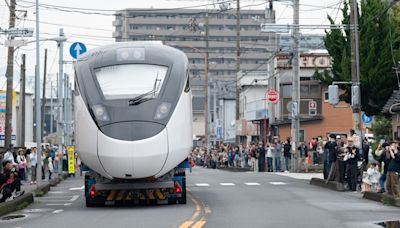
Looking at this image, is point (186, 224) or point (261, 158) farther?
point (261, 158)

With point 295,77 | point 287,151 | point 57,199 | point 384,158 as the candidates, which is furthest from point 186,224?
point 287,151

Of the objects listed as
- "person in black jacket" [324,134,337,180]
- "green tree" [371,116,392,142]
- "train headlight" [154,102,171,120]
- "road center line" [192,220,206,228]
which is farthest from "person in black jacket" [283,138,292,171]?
"road center line" [192,220,206,228]

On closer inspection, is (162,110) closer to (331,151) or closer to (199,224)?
(199,224)

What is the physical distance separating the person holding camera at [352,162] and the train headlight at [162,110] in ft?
30.6

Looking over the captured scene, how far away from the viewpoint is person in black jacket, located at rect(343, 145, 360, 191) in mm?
29109

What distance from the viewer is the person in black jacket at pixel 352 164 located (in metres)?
29.1

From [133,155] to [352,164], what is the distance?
417 inches

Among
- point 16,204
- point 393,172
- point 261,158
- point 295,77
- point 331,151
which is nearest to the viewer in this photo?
point 16,204

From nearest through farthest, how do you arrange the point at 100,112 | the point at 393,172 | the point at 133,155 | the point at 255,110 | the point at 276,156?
the point at 133,155 → the point at 100,112 → the point at 393,172 → the point at 276,156 → the point at 255,110

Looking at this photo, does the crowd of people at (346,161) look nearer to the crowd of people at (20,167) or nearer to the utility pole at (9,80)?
the crowd of people at (20,167)

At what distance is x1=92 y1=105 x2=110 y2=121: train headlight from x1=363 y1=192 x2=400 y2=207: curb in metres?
7.74

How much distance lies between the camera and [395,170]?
24922mm

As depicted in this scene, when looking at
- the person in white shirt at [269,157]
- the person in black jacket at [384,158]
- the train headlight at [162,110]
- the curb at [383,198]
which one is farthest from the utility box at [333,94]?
the person in white shirt at [269,157]

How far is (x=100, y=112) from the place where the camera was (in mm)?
21531
